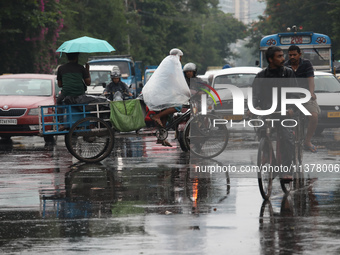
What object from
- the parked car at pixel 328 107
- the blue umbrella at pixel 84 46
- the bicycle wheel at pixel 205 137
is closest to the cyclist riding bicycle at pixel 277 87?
the bicycle wheel at pixel 205 137

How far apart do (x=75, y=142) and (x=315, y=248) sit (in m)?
7.41

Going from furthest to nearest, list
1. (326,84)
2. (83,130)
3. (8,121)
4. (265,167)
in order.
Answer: (326,84), (8,121), (83,130), (265,167)

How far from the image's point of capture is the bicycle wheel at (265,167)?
8727 millimetres

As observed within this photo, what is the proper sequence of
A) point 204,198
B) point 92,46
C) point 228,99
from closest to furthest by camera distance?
point 204,198, point 92,46, point 228,99

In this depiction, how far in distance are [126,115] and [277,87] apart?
4.63 meters

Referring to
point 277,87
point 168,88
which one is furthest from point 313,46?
point 277,87

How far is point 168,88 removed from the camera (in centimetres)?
1362

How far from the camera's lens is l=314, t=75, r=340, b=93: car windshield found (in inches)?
773

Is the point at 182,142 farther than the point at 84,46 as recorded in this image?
No

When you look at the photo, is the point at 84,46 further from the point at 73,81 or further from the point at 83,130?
the point at 83,130

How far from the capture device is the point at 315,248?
629 centimetres

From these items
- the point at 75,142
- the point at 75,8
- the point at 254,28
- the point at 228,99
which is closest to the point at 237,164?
the point at 75,142

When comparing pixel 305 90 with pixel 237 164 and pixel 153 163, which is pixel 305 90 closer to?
pixel 237 164

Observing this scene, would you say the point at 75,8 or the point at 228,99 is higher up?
the point at 75,8
